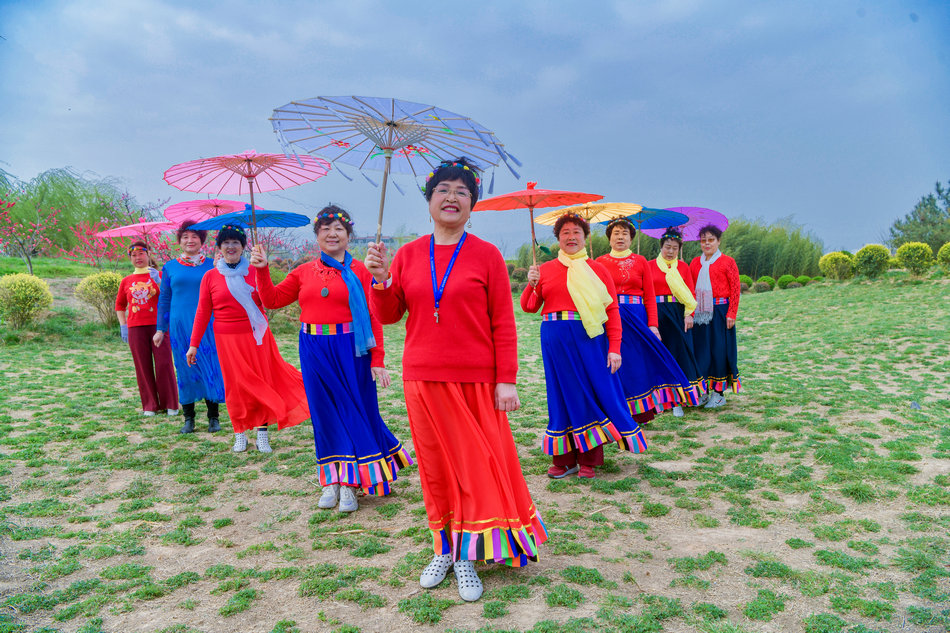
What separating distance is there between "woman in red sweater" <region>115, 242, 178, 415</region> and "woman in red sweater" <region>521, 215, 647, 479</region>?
4.54m

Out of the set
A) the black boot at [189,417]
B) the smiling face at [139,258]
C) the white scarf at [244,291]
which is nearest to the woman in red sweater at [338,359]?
the white scarf at [244,291]

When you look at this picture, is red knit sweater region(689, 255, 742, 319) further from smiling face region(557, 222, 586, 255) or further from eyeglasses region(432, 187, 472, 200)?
eyeglasses region(432, 187, 472, 200)

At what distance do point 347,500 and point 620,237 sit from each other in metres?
3.35

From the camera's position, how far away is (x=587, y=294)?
4.25 metres

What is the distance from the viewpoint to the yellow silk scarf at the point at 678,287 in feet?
21.0

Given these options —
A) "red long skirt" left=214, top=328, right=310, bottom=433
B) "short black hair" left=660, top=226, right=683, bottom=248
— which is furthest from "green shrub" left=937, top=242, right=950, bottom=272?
"red long skirt" left=214, top=328, right=310, bottom=433

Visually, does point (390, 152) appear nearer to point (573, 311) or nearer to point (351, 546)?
point (573, 311)

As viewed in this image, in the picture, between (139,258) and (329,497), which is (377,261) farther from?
(139,258)

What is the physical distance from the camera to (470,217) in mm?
2932

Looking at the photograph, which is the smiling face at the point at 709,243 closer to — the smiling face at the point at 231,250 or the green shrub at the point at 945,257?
the smiling face at the point at 231,250

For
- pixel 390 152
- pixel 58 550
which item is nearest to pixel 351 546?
pixel 58 550

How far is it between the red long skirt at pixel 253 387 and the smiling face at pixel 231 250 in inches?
26.4

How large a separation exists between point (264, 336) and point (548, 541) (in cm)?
325

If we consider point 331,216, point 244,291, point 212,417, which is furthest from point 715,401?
point 212,417
